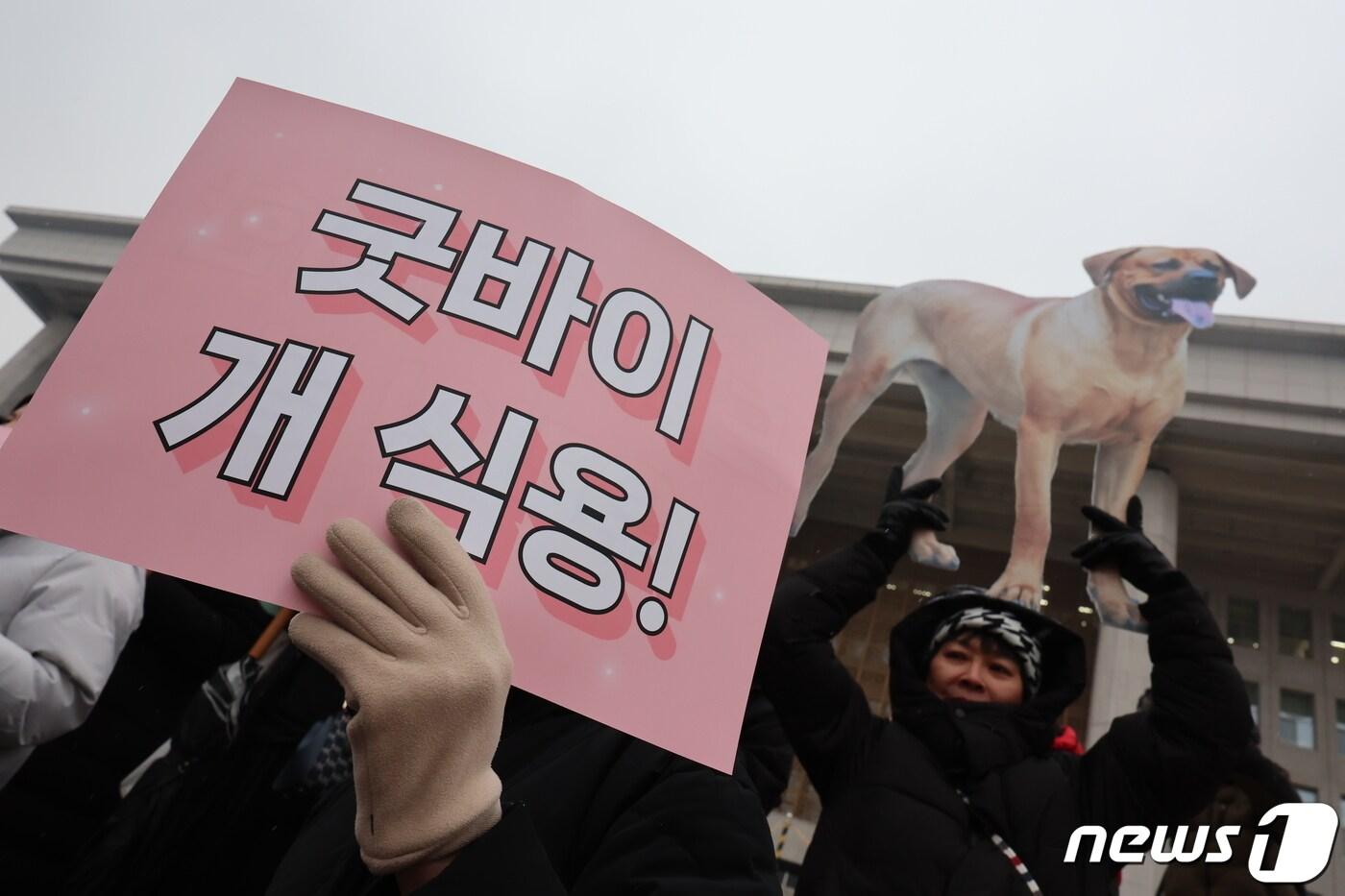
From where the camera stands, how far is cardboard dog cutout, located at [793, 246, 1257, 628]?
27.4ft

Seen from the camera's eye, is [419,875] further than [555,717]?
No

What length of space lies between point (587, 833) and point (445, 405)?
0.49 metres

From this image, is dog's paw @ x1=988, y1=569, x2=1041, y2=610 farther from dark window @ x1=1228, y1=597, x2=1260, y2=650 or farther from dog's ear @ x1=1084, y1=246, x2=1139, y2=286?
dark window @ x1=1228, y1=597, x2=1260, y2=650

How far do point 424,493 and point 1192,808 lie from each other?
1739 mm

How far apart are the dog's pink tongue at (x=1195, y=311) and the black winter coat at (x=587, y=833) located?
8.50 metres

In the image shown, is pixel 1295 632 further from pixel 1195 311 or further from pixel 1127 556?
pixel 1127 556

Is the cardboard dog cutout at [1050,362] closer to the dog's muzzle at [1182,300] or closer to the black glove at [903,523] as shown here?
the dog's muzzle at [1182,300]

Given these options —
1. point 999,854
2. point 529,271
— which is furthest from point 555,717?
point 999,854

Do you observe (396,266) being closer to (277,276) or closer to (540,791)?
(277,276)

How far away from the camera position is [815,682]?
6.54ft

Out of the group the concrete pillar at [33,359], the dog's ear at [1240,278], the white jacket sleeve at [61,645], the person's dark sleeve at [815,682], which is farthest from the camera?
the concrete pillar at [33,359]

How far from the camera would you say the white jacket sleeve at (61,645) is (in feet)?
4.97

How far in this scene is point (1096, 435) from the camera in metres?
8.68

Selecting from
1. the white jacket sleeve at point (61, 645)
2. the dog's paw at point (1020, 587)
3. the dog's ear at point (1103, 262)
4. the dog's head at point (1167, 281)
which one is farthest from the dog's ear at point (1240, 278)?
the white jacket sleeve at point (61, 645)
